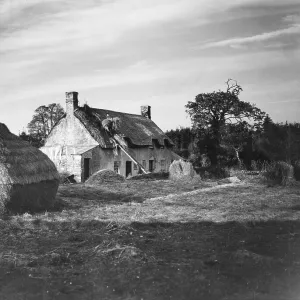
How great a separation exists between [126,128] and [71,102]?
15.8 ft

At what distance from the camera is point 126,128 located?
108ft

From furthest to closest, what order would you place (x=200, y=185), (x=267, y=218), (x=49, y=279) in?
(x=200, y=185) < (x=267, y=218) < (x=49, y=279)

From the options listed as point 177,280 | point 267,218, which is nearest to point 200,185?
point 267,218

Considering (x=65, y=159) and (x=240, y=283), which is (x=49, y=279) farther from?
(x=65, y=159)

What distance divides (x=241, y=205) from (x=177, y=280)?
6.89m

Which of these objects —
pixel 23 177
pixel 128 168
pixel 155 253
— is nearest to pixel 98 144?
pixel 128 168

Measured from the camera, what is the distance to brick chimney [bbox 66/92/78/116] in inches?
1195

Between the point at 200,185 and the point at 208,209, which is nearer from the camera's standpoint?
the point at 208,209

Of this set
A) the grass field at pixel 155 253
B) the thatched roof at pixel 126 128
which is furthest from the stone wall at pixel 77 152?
the grass field at pixel 155 253

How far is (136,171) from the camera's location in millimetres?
31547

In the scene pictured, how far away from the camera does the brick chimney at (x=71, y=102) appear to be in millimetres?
30359

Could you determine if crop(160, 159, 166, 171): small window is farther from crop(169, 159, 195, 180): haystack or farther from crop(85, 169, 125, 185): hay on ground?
crop(85, 169, 125, 185): hay on ground

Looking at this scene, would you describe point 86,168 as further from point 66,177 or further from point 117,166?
point 117,166

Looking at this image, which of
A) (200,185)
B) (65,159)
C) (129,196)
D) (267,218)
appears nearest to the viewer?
(267,218)
